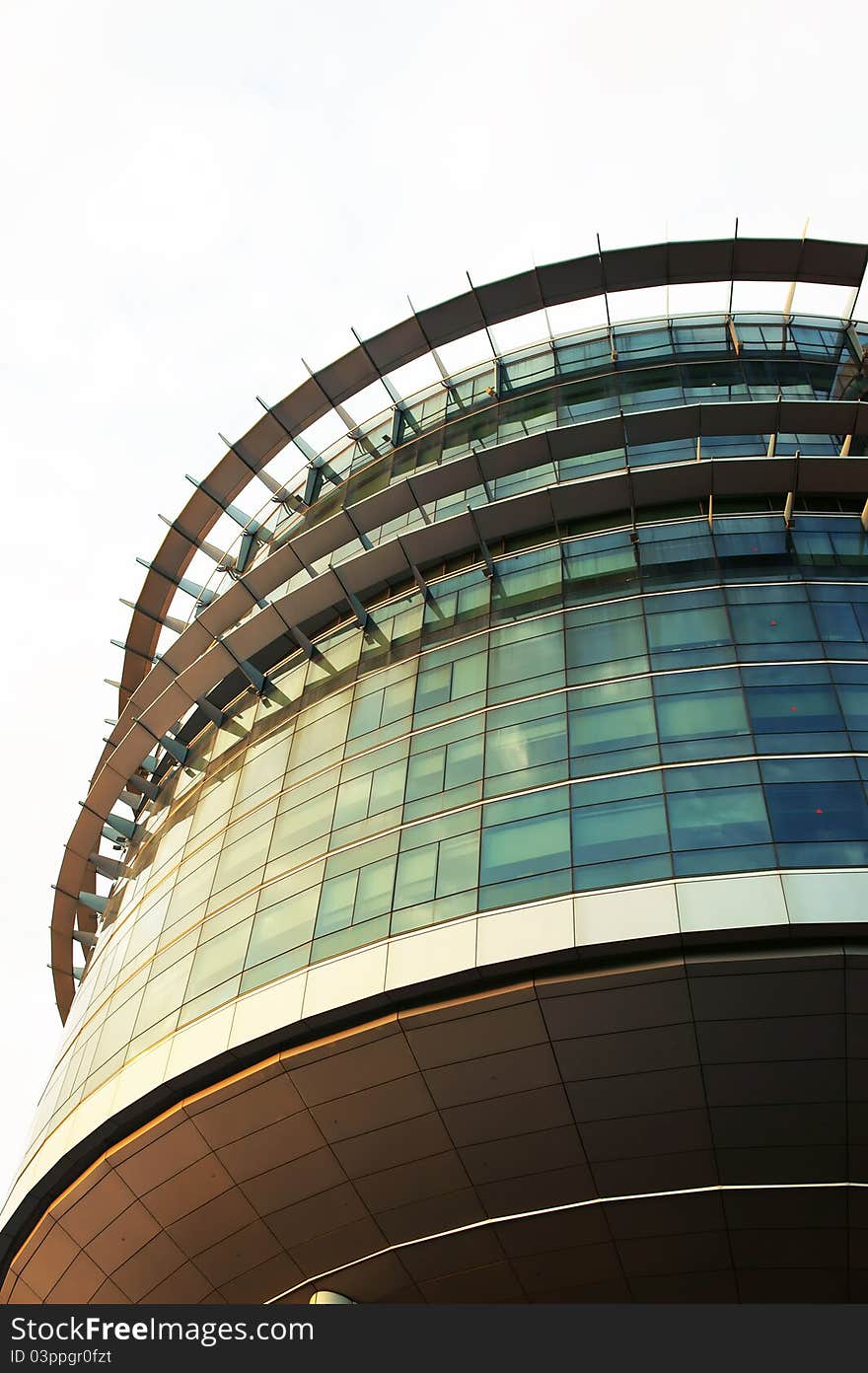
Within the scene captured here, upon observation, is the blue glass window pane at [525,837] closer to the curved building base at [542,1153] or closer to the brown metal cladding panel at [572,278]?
the curved building base at [542,1153]

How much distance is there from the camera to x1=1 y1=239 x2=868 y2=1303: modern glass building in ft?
66.5

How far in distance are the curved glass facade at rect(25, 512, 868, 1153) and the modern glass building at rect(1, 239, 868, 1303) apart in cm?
8

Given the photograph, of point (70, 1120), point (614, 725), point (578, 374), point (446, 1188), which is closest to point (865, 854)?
point (614, 725)

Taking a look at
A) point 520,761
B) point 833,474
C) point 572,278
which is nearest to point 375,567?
point 520,761

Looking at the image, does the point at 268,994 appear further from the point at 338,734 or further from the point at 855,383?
the point at 855,383

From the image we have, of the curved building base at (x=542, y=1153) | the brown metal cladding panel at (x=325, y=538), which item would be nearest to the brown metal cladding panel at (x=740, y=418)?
the brown metal cladding panel at (x=325, y=538)

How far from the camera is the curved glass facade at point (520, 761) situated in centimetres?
2145

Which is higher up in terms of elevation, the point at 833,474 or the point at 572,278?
the point at 572,278

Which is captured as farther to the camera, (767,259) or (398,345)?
(398,345)

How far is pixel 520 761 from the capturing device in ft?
76.9

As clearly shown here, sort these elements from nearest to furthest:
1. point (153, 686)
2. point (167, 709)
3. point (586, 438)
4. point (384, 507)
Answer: point (586, 438) → point (384, 507) → point (167, 709) → point (153, 686)

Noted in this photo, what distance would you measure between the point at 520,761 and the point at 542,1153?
6594 millimetres

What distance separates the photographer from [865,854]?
66.0ft

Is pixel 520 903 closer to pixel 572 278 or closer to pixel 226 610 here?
pixel 226 610
